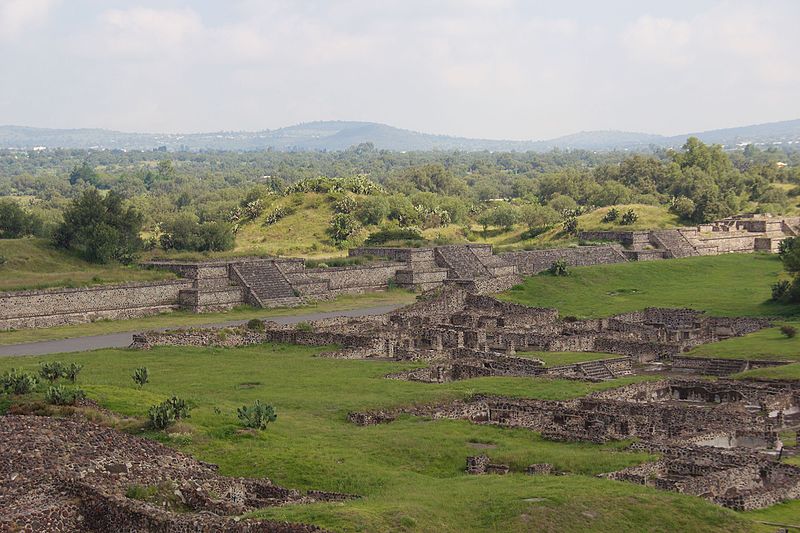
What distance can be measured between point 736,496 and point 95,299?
39.5 meters

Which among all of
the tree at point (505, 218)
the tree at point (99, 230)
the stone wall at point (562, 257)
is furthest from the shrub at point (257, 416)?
the tree at point (505, 218)

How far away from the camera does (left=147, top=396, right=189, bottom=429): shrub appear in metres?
30.7

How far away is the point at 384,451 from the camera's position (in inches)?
1211

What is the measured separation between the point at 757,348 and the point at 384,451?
2512cm

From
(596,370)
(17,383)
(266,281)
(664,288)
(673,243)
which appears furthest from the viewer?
(673,243)

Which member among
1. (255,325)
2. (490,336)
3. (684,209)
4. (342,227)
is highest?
(684,209)

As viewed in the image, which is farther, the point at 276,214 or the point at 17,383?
the point at 276,214

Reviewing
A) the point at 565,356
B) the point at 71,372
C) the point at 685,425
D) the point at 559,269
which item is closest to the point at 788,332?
the point at 565,356

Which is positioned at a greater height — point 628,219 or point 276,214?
point 276,214

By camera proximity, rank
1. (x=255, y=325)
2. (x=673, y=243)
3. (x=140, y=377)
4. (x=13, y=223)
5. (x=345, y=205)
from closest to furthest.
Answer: (x=140, y=377) < (x=255, y=325) < (x=13, y=223) < (x=673, y=243) < (x=345, y=205)

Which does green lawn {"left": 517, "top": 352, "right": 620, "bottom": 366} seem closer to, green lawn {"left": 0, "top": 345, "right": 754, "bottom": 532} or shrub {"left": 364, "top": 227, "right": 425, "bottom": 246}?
green lawn {"left": 0, "top": 345, "right": 754, "bottom": 532}

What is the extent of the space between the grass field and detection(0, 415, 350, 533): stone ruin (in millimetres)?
33504

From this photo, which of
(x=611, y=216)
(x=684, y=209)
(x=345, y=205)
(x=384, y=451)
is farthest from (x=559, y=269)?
(x=384, y=451)

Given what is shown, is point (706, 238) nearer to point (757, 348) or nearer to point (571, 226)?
point (571, 226)
